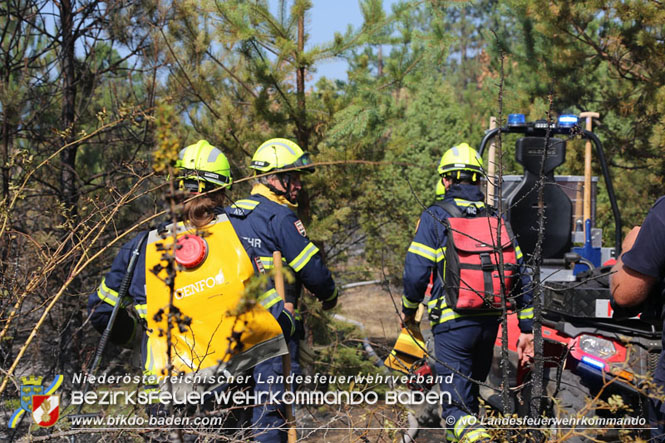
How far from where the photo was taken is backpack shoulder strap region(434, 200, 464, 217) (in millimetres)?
4422

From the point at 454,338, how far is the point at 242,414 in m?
1.57

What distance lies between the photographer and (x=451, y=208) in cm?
446

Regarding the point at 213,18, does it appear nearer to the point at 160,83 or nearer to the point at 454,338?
the point at 160,83

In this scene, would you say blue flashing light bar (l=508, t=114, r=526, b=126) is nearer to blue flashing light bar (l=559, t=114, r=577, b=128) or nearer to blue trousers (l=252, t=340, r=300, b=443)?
blue flashing light bar (l=559, t=114, r=577, b=128)

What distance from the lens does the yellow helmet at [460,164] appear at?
4.54 m

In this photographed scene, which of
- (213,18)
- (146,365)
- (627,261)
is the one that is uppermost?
(213,18)

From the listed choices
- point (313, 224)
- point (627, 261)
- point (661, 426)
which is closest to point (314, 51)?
point (313, 224)

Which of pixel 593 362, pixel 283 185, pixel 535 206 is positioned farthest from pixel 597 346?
pixel 283 185

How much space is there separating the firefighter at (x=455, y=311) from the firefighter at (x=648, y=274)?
1.52m

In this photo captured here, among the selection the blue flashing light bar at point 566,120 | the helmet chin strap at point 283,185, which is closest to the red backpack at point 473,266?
the helmet chin strap at point 283,185

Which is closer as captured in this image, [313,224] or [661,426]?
[661,426]

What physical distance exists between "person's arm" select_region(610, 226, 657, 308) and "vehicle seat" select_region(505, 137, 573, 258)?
11.2 feet

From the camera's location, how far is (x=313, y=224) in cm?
644

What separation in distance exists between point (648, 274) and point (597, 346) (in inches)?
71.2
